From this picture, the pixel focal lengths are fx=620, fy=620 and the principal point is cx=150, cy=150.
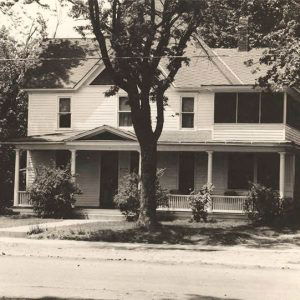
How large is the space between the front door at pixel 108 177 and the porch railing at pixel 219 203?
3886mm

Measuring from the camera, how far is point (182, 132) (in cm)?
3028

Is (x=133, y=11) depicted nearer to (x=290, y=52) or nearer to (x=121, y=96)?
(x=290, y=52)

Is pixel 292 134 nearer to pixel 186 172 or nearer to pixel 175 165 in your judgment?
pixel 186 172

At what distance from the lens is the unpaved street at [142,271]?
998 centimetres

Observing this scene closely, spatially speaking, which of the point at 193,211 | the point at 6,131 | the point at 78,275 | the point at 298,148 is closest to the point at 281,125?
the point at 298,148

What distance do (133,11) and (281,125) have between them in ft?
34.5

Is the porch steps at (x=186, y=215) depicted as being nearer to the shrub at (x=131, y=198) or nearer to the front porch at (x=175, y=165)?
the front porch at (x=175, y=165)

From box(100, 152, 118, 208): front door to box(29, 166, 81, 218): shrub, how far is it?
3289mm

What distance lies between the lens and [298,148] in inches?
1129

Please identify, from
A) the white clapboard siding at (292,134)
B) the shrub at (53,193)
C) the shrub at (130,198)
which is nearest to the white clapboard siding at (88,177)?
the shrub at (53,193)

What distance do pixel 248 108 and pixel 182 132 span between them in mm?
3504

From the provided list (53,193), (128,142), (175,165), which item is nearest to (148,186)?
(128,142)

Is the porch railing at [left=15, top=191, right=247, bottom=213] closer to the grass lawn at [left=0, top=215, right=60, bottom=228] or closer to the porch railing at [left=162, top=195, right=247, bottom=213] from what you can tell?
the porch railing at [left=162, top=195, right=247, bottom=213]

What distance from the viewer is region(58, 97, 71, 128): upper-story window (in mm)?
31969
